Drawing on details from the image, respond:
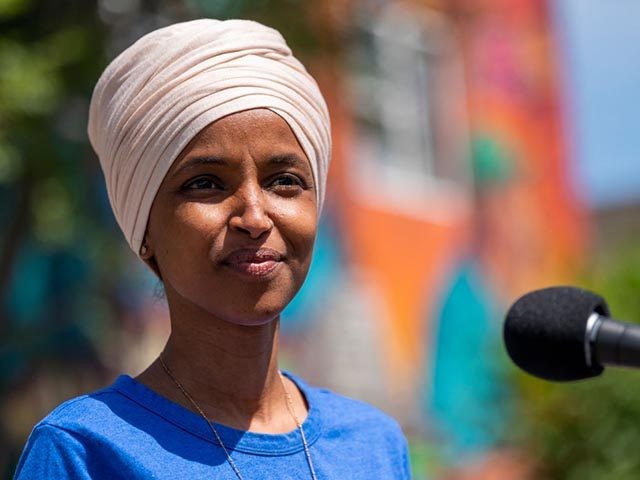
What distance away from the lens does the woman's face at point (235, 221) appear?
8.05ft

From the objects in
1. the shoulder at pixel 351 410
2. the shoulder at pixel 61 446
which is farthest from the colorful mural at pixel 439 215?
the shoulder at pixel 61 446

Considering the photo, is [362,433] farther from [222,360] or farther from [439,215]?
[439,215]

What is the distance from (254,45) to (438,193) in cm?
995

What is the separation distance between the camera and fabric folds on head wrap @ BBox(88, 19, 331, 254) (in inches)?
98.5

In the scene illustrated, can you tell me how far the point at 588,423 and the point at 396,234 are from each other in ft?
10.3

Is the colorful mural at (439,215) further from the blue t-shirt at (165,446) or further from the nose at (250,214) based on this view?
the nose at (250,214)

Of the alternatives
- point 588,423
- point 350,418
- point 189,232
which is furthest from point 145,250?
point 588,423

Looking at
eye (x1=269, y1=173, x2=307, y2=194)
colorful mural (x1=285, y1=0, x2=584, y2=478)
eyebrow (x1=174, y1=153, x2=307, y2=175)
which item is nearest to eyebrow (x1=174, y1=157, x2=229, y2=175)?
eyebrow (x1=174, y1=153, x2=307, y2=175)

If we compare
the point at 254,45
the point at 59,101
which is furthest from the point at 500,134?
the point at 254,45

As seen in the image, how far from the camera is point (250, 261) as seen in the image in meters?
2.46

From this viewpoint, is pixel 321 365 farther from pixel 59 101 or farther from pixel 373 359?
pixel 59 101

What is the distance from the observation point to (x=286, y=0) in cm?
643

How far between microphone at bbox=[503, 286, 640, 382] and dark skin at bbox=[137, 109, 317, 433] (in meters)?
0.46

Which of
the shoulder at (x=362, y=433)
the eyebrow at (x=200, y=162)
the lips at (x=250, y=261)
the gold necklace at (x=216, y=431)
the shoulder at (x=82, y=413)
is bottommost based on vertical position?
the shoulder at (x=362, y=433)
